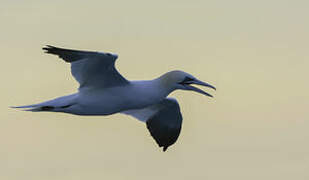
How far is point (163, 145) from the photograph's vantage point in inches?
872

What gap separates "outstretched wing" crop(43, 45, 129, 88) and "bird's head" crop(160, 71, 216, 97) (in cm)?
100

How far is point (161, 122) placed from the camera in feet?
72.5

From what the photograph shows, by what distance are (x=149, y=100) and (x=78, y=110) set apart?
158 centimetres

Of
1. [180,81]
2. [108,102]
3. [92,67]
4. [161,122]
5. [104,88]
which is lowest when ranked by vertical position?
[161,122]

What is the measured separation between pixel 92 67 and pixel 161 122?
14.2 ft

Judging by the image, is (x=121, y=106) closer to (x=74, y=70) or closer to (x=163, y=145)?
(x=74, y=70)

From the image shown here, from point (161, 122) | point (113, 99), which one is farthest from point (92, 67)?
point (161, 122)

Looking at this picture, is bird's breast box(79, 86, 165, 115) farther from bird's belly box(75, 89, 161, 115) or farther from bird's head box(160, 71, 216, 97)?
bird's head box(160, 71, 216, 97)

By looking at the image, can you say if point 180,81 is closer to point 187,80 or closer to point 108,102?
point 187,80

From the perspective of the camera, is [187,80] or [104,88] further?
[187,80]

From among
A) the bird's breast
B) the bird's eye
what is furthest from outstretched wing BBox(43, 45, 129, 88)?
the bird's eye

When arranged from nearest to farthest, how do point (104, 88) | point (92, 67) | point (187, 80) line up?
1. point (92, 67)
2. point (104, 88)
3. point (187, 80)

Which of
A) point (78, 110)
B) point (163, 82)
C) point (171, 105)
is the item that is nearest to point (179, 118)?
point (171, 105)

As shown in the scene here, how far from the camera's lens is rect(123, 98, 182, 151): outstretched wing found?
2189 cm
